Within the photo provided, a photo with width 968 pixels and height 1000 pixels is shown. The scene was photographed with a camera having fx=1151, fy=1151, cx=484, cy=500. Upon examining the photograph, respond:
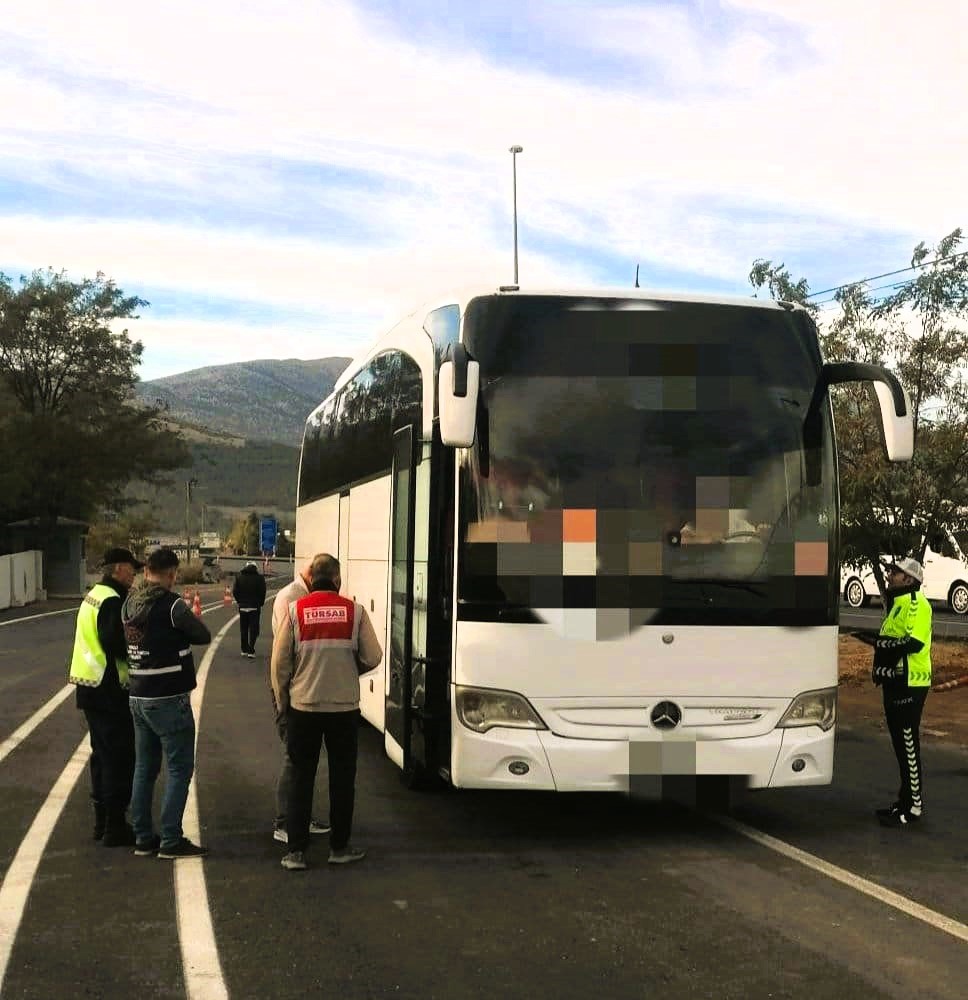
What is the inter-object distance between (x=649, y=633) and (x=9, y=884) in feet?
12.2

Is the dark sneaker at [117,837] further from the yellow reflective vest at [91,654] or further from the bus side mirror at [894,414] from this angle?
the bus side mirror at [894,414]

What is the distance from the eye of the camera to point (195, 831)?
23.8 feet

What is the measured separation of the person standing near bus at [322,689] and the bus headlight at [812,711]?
2450mm

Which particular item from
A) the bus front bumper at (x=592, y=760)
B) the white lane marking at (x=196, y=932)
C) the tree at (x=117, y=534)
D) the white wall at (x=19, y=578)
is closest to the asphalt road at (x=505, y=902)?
the white lane marking at (x=196, y=932)

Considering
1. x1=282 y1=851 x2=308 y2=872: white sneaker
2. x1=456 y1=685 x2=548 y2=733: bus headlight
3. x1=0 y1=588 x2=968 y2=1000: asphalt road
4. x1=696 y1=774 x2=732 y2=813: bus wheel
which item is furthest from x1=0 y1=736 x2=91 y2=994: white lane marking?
x1=696 y1=774 x2=732 y2=813: bus wheel

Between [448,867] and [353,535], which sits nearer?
[448,867]

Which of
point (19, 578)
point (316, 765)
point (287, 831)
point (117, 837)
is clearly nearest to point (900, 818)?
point (316, 765)

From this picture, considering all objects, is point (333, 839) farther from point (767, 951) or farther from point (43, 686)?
point (43, 686)

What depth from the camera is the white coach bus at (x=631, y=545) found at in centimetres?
661

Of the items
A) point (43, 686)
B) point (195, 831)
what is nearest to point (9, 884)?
point (195, 831)

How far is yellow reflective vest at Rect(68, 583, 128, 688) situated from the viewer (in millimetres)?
6855

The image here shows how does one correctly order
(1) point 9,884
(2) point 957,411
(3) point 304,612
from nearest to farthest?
(1) point 9,884 < (3) point 304,612 < (2) point 957,411

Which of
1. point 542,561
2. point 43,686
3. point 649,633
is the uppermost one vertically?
point 542,561

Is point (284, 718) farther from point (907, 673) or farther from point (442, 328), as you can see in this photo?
point (907, 673)
